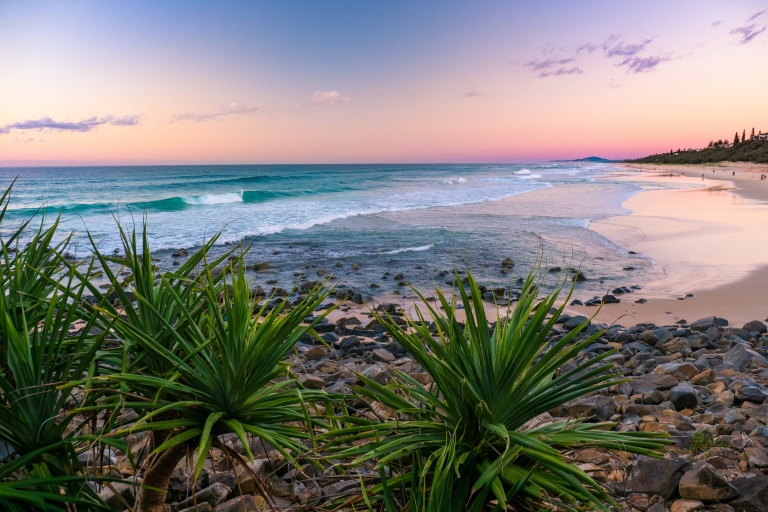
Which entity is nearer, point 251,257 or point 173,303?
point 173,303

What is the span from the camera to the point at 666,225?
21.4 m

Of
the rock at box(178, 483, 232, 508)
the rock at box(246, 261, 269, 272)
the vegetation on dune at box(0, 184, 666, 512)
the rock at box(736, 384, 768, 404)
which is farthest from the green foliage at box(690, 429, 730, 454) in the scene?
the rock at box(246, 261, 269, 272)

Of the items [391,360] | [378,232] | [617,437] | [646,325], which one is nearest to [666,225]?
[378,232]

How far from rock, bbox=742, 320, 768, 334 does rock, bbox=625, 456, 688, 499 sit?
671 cm

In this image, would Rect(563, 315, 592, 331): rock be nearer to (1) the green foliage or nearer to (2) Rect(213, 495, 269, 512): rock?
(1) the green foliage

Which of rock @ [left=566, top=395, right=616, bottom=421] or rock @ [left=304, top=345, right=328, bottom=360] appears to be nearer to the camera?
rock @ [left=566, top=395, right=616, bottom=421]

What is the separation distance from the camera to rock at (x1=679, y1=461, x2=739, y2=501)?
9.73 feet

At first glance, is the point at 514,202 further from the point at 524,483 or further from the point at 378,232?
the point at 524,483

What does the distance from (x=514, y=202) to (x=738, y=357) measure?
28655 mm

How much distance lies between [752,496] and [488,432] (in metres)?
1.95

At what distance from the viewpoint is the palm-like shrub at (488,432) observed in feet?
6.32

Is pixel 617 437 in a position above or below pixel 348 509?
above

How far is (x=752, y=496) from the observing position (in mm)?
2924

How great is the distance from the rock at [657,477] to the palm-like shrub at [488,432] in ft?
4.17
